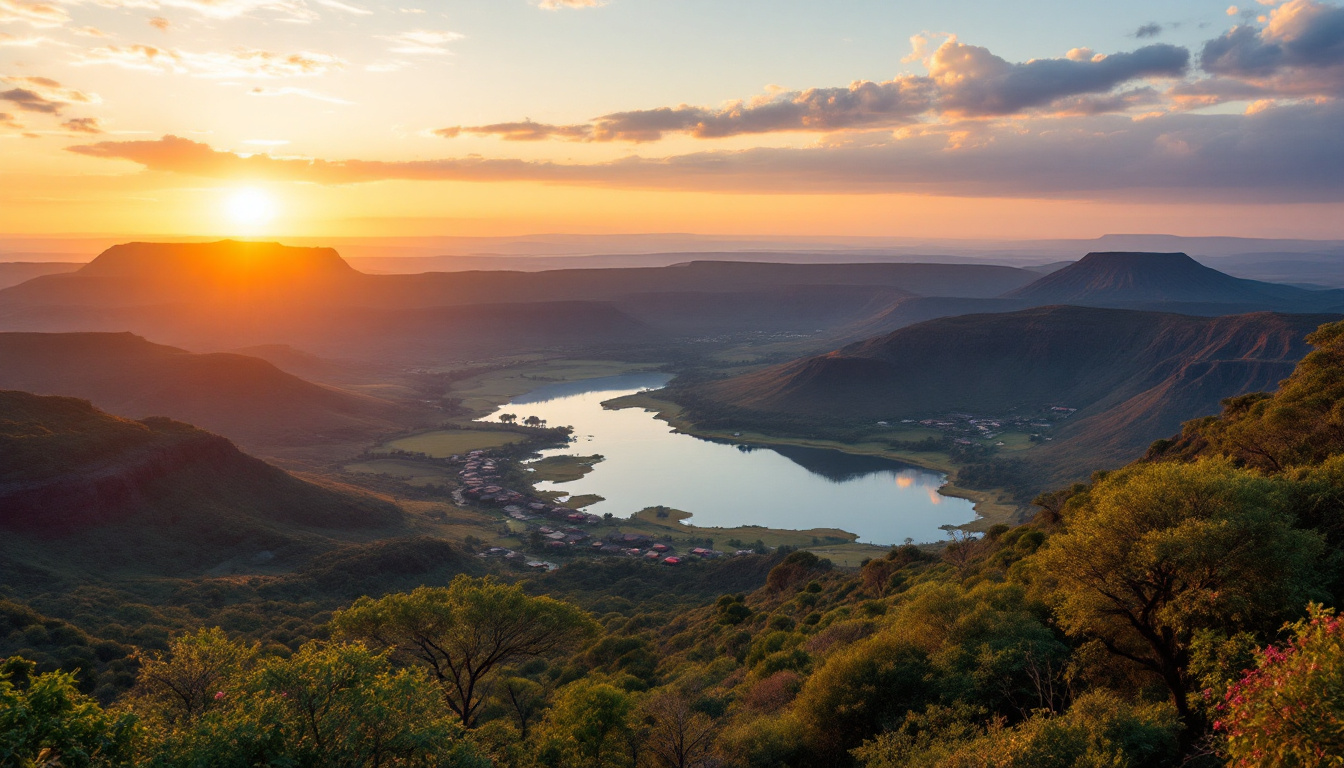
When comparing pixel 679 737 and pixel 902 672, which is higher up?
pixel 902 672

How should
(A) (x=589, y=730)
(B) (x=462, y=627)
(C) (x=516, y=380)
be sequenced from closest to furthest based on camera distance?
(A) (x=589, y=730), (B) (x=462, y=627), (C) (x=516, y=380)

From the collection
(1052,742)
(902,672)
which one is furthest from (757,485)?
(1052,742)

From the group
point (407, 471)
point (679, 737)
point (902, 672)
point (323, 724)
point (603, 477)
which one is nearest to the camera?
point (323, 724)

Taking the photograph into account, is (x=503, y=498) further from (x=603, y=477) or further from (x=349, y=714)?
(x=349, y=714)

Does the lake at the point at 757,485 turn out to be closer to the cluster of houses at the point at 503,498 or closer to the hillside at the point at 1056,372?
the cluster of houses at the point at 503,498

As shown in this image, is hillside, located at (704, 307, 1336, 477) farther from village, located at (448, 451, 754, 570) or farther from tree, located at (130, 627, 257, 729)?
tree, located at (130, 627, 257, 729)

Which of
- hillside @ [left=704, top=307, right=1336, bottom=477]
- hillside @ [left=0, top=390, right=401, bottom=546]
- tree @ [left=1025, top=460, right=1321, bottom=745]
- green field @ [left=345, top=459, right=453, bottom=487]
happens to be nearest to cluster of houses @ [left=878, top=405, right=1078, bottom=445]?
hillside @ [left=704, top=307, right=1336, bottom=477]

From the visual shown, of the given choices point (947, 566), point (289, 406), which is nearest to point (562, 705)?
point (947, 566)
